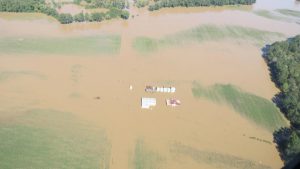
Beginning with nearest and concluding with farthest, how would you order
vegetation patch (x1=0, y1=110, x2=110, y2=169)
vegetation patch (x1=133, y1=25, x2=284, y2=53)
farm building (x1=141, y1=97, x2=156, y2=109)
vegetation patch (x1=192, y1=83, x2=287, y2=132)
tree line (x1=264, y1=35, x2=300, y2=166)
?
vegetation patch (x1=0, y1=110, x2=110, y2=169) < tree line (x1=264, y1=35, x2=300, y2=166) < vegetation patch (x1=192, y1=83, x2=287, y2=132) < farm building (x1=141, y1=97, x2=156, y2=109) < vegetation patch (x1=133, y1=25, x2=284, y2=53)

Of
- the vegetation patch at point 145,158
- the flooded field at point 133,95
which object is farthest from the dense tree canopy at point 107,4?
the vegetation patch at point 145,158

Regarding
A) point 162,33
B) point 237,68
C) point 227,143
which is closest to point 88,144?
point 227,143

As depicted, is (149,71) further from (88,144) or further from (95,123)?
(88,144)

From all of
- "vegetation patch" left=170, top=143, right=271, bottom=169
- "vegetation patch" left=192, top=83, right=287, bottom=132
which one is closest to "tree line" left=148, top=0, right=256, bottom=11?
"vegetation patch" left=192, top=83, right=287, bottom=132

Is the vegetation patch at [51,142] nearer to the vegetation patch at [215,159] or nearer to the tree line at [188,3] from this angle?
the vegetation patch at [215,159]

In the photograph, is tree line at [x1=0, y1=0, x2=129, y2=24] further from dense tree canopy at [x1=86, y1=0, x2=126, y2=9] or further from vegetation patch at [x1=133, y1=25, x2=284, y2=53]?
vegetation patch at [x1=133, y1=25, x2=284, y2=53]

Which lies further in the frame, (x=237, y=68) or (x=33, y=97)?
(x=237, y=68)
